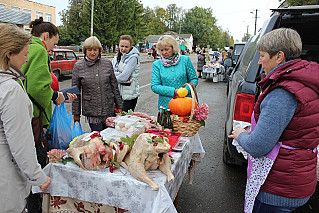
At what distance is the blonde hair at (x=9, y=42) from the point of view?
1.66 m

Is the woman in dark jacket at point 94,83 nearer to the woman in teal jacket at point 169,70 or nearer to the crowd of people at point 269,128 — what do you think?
the woman in teal jacket at point 169,70

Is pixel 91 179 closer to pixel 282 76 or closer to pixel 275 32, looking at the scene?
pixel 282 76

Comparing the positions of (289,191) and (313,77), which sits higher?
(313,77)

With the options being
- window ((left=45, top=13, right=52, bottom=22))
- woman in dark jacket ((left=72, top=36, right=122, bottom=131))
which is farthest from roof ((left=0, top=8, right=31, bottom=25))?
woman in dark jacket ((left=72, top=36, right=122, bottom=131))

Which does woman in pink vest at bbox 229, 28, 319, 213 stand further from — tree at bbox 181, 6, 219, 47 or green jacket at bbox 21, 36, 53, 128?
tree at bbox 181, 6, 219, 47

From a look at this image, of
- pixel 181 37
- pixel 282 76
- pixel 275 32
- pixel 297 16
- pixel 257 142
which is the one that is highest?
pixel 181 37

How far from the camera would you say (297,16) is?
3033 millimetres

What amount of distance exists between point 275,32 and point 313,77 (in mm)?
380

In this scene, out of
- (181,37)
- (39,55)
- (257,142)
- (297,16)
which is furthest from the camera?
(181,37)

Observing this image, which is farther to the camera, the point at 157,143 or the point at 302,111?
the point at 157,143

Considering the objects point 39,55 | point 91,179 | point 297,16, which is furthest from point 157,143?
point 297,16

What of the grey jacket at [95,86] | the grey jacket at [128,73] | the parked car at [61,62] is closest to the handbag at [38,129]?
the grey jacket at [95,86]

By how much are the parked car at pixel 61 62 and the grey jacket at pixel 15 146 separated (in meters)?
11.9

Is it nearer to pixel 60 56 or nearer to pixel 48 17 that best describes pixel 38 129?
pixel 60 56
